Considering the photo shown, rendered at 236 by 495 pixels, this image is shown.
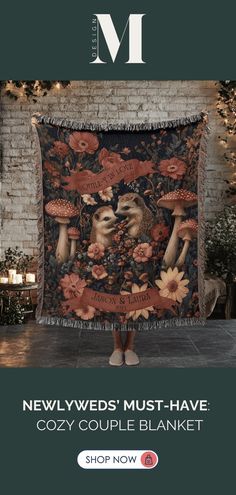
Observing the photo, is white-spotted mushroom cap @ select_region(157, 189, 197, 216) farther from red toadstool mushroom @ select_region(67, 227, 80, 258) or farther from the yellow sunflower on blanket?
red toadstool mushroom @ select_region(67, 227, 80, 258)

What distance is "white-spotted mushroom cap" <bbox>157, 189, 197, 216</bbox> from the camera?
156 inches

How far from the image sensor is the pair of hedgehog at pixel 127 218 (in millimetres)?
3988

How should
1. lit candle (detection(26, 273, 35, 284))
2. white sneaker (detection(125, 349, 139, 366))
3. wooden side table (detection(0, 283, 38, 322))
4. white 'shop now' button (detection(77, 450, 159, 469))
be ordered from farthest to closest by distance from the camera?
1. lit candle (detection(26, 273, 35, 284))
2. wooden side table (detection(0, 283, 38, 322))
3. white sneaker (detection(125, 349, 139, 366))
4. white 'shop now' button (detection(77, 450, 159, 469))

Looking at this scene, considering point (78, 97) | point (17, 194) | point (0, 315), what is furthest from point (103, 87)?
point (0, 315)

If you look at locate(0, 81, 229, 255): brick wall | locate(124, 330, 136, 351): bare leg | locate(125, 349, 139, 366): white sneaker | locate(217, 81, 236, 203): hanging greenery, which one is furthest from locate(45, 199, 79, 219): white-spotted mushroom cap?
locate(217, 81, 236, 203): hanging greenery

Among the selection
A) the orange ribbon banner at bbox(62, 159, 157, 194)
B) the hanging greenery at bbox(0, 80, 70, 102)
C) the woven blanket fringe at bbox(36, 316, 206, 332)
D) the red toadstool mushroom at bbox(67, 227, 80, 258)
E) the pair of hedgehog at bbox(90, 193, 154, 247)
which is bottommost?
the woven blanket fringe at bbox(36, 316, 206, 332)

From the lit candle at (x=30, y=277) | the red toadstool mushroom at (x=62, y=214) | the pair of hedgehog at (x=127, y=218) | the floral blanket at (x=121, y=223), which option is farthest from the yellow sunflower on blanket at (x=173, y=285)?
the lit candle at (x=30, y=277)

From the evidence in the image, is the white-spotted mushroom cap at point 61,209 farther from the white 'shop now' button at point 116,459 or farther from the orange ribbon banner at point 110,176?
the white 'shop now' button at point 116,459

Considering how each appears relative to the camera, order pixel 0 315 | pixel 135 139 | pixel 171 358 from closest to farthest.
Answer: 1. pixel 135 139
2. pixel 171 358
3. pixel 0 315

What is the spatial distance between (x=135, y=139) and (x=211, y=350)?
5.70 ft

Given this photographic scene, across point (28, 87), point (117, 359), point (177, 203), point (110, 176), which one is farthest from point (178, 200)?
point (28, 87)

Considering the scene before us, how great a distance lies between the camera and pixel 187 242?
13.2 ft

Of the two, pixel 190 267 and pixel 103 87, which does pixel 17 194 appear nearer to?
pixel 103 87
